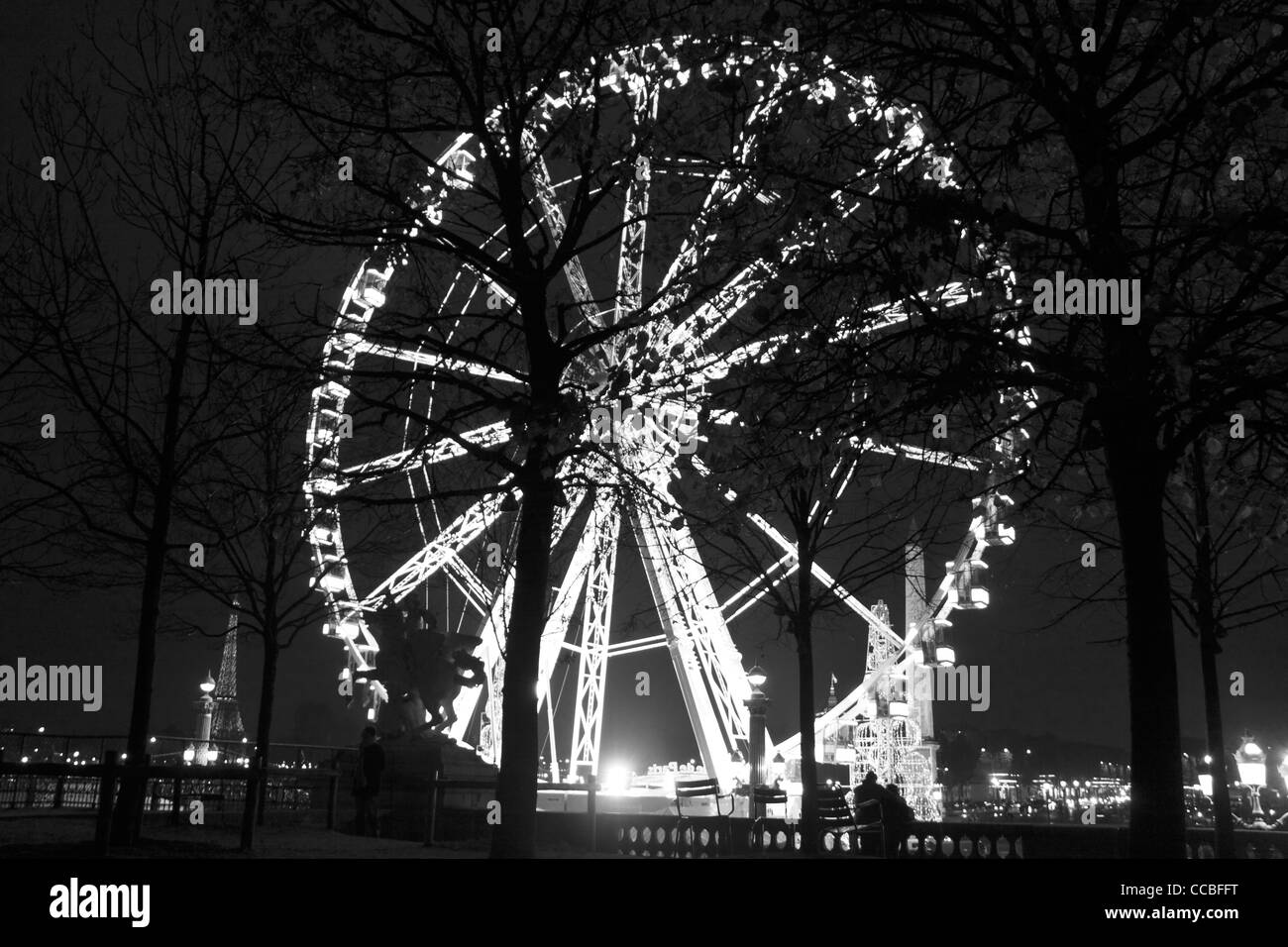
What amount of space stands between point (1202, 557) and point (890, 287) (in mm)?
10599

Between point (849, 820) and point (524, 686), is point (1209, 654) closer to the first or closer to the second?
point (849, 820)

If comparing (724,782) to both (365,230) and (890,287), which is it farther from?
(890,287)

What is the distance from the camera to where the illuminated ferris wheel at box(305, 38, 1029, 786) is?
9516 millimetres

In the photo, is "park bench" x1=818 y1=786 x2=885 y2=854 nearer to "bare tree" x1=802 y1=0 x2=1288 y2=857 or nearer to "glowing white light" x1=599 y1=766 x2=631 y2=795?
"bare tree" x1=802 y1=0 x2=1288 y2=857

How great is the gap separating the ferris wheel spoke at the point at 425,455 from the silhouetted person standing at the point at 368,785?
3.94 metres

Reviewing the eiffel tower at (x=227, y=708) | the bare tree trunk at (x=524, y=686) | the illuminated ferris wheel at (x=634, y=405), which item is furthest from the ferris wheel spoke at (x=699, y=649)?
the eiffel tower at (x=227, y=708)

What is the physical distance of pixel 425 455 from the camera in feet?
39.0

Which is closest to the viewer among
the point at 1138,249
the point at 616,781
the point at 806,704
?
the point at 1138,249

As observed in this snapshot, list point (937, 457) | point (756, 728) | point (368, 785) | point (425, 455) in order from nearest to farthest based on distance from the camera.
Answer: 1. point (937, 457)
2. point (425, 455)
3. point (368, 785)
4. point (756, 728)

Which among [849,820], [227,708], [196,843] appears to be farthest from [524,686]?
[227,708]

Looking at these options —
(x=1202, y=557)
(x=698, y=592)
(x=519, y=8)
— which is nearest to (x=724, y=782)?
(x=698, y=592)

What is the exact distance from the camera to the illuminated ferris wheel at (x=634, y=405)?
31.2 ft

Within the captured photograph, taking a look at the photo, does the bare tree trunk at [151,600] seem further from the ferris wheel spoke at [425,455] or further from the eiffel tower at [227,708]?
the eiffel tower at [227,708]

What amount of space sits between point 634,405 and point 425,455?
8.08 feet
